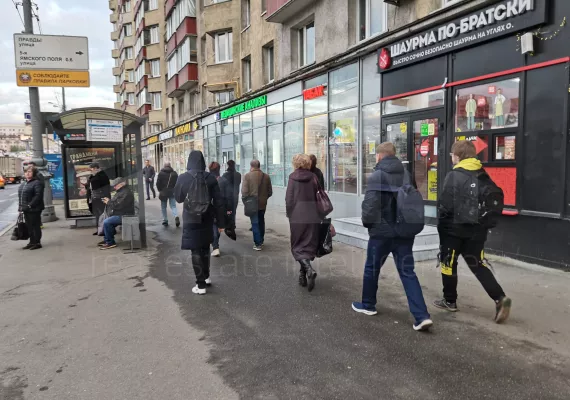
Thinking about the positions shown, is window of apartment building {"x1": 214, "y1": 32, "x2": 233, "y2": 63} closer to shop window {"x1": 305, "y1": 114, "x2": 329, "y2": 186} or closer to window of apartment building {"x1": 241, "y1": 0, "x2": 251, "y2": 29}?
window of apartment building {"x1": 241, "y1": 0, "x2": 251, "y2": 29}

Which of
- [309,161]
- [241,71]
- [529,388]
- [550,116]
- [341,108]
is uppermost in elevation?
[241,71]

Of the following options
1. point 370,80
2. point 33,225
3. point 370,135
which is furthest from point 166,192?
point 370,80

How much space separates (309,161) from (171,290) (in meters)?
2.54

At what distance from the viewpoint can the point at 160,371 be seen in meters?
3.28

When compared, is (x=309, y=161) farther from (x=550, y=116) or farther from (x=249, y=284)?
(x=550, y=116)

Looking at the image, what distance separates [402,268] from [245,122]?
558 inches

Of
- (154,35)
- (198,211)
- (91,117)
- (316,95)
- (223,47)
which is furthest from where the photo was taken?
(154,35)

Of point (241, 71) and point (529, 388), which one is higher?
point (241, 71)

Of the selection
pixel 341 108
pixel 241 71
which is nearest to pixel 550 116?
pixel 341 108

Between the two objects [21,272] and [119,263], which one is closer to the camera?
[21,272]

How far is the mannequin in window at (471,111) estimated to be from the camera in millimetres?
7215

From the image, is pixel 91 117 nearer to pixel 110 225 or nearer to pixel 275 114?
pixel 110 225

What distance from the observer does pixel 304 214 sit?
5.35 meters

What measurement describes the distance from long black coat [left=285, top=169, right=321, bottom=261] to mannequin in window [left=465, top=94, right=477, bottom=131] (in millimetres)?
3642
